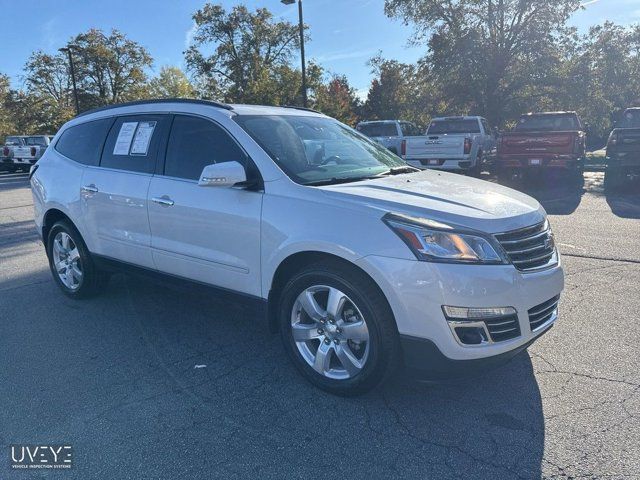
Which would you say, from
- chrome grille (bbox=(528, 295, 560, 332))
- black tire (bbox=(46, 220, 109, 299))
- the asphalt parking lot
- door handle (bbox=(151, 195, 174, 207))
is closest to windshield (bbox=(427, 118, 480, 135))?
the asphalt parking lot

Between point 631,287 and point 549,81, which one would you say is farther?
point 549,81

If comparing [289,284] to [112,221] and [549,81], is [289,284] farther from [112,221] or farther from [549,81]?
[549,81]

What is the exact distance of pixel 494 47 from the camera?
888 inches

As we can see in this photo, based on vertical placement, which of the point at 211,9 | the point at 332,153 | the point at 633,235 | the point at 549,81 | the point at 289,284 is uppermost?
the point at 211,9

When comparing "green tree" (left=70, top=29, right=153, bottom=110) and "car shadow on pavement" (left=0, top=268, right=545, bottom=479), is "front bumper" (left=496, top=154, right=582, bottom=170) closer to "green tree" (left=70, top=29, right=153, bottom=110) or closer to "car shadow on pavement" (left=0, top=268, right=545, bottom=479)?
"car shadow on pavement" (left=0, top=268, right=545, bottom=479)

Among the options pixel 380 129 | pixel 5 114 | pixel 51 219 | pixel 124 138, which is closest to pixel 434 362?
pixel 124 138

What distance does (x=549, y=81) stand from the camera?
2266cm

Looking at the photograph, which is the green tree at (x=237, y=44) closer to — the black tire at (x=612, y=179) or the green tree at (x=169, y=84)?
the green tree at (x=169, y=84)

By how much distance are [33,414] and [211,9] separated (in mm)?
36044

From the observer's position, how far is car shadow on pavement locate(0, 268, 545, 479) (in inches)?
102

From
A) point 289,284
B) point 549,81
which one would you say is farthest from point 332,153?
point 549,81

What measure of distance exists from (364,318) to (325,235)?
1.82ft

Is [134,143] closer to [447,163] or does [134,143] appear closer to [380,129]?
[447,163]

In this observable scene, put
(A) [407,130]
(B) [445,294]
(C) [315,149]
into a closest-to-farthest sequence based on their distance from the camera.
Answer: (B) [445,294] < (C) [315,149] < (A) [407,130]
